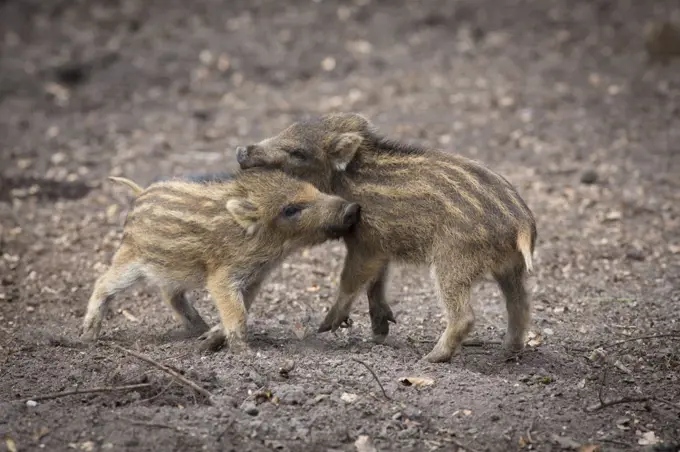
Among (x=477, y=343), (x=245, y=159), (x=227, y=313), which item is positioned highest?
(x=245, y=159)

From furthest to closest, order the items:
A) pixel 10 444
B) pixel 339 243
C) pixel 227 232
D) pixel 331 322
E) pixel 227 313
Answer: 1. pixel 339 243
2. pixel 331 322
3. pixel 227 232
4. pixel 227 313
5. pixel 10 444

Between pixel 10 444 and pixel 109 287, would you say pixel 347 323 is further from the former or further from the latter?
pixel 10 444

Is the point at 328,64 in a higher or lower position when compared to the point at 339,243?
higher

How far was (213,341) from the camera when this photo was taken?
20.4 feet

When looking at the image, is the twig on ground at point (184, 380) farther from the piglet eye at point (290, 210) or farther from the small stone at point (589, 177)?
the small stone at point (589, 177)

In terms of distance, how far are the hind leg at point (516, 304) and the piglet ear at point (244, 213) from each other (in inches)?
60.6

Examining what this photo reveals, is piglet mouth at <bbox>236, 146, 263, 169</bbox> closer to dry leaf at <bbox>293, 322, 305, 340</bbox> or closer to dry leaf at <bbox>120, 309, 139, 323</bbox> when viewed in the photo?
dry leaf at <bbox>293, 322, 305, 340</bbox>

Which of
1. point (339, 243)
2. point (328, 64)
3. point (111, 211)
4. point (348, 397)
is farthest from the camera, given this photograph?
point (328, 64)

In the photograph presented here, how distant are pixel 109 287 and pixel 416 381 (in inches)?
87.1

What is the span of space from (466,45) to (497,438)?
945 centimetres

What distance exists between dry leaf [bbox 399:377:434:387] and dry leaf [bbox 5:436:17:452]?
6.80 feet

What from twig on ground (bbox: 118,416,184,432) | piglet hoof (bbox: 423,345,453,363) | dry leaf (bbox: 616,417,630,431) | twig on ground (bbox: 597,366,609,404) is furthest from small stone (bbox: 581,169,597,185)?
twig on ground (bbox: 118,416,184,432)

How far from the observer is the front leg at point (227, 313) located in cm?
613

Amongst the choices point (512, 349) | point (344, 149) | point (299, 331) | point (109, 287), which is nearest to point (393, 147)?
point (344, 149)
